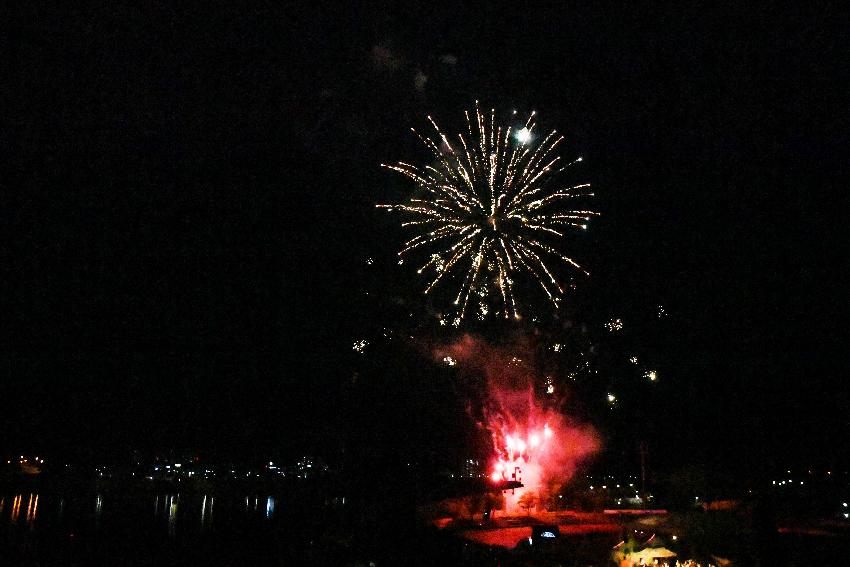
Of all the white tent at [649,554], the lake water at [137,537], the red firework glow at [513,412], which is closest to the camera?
the white tent at [649,554]

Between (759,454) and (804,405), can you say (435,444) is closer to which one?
(759,454)

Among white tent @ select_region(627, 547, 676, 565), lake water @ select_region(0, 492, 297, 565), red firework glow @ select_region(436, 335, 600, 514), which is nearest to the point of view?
white tent @ select_region(627, 547, 676, 565)

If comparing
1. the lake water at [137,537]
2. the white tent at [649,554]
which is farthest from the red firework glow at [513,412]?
the white tent at [649,554]

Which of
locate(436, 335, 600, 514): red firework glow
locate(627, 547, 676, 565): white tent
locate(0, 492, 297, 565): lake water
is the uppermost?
locate(436, 335, 600, 514): red firework glow

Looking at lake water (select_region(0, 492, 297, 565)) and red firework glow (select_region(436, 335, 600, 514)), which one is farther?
red firework glow (select_region(436, 335, 600, 514))

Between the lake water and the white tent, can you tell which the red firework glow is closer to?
the lake water

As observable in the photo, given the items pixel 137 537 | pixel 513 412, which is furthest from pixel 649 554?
pixel 137 537

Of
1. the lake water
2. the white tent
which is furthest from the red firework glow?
the white tent

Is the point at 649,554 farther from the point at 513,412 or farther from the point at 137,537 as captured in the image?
the point at 137,537

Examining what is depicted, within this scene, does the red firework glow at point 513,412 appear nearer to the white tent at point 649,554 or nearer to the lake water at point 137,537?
the lake water at point 137,537

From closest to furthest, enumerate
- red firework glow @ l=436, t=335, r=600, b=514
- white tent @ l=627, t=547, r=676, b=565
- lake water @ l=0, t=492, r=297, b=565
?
white tent @ l=627, t=547, r=676, b=565
lake water @ l=0, t=492, r=297, b=565
red firework glow @ l=436, t=335, r=600, b=514

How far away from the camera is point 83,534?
39.2 metres

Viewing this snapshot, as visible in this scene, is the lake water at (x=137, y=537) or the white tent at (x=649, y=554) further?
the lake water at (x=137, y=537)

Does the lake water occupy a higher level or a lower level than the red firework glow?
lower
